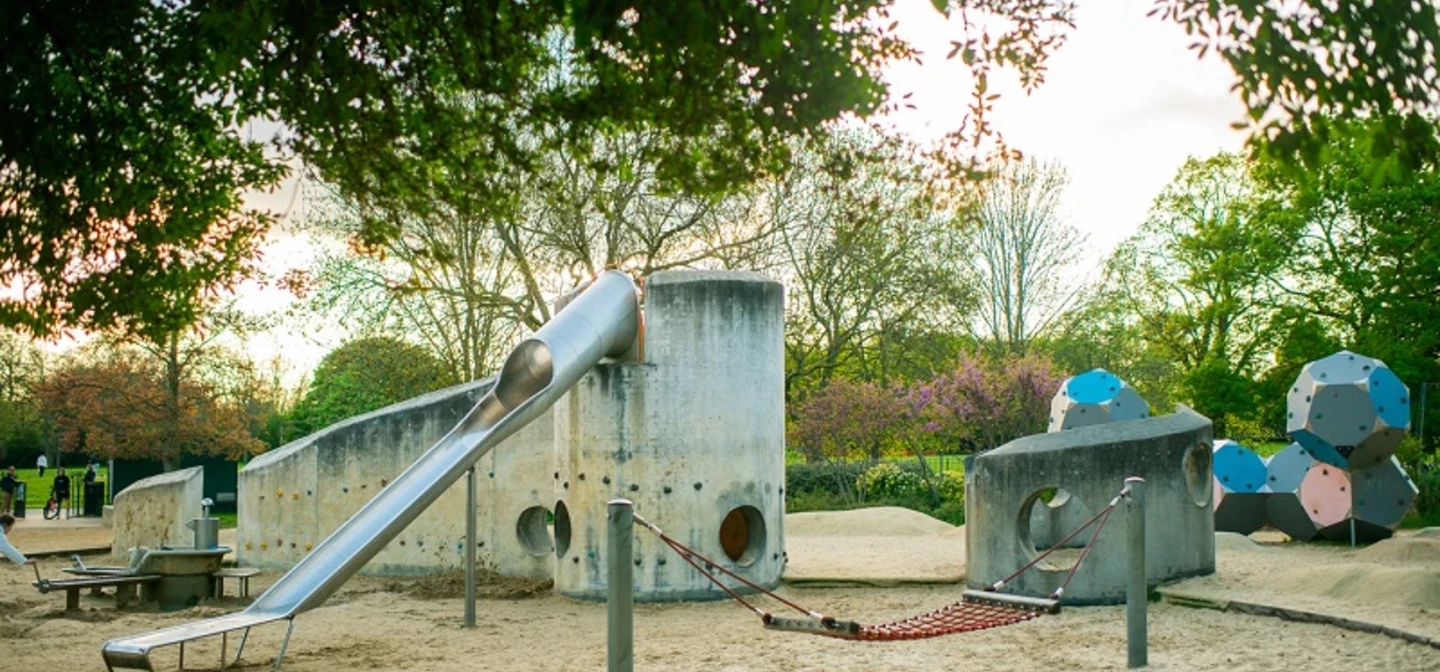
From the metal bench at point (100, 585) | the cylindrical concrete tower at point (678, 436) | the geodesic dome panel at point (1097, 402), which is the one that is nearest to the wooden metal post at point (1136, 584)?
the cylindrical concrete tower at point (678, 436)

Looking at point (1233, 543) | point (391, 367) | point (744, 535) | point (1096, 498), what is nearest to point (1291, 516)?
point (1233, 543)

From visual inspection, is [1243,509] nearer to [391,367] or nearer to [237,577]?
[237,577]

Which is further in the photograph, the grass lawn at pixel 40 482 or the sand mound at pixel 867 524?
the grass lawn at pixel 40 482

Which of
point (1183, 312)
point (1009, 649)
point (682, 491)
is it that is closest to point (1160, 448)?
point (1009, 649)

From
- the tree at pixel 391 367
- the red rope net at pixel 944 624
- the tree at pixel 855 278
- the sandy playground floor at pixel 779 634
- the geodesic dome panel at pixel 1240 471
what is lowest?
the sandy playground floor at pixel 779 634

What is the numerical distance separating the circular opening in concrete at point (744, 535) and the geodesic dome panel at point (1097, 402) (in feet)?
23.7

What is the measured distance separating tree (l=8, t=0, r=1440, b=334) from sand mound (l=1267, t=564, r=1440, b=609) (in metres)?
6.48

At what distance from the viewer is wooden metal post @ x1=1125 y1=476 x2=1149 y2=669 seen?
11.1 meters

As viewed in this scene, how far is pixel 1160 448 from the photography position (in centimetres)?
1520

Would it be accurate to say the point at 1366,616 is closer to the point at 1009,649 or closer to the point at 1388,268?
the point at 1009,649

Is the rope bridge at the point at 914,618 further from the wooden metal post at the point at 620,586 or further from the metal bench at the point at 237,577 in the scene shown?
the metal bench at the point at 237,577

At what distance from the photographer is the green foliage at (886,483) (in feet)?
104

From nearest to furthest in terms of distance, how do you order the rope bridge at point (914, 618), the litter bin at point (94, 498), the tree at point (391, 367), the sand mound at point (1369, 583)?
the rope bridge at point (914, 618), the sand mound at point (1369, 583), the tree at point (391, 367), the litter bin at point (94, 498)

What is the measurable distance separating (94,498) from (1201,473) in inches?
1072
